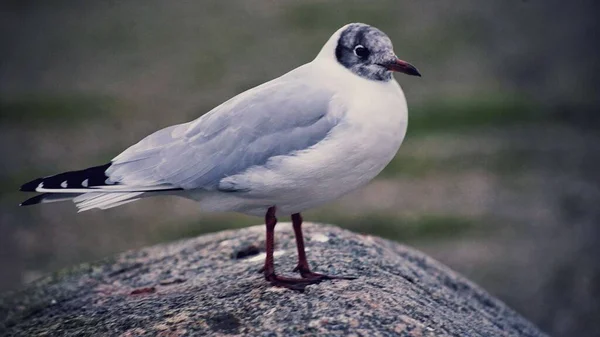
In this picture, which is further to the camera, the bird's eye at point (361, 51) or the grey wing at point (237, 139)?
the bird's eye at point (361, 51)

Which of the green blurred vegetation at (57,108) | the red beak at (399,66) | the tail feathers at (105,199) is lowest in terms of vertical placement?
the tail feathers at (105,199)

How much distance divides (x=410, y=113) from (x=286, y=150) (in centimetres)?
747

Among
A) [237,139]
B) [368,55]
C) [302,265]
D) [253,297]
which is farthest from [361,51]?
[253,297]

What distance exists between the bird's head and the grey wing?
0.24m

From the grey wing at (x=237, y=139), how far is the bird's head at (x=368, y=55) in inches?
9.3

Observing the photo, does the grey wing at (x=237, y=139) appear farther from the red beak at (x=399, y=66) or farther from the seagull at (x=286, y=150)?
the red beak at (x=399, y=66)

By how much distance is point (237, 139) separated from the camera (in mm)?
4582

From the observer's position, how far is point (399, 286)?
14.9 ft

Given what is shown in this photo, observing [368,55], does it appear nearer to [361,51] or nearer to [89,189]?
[361,51]

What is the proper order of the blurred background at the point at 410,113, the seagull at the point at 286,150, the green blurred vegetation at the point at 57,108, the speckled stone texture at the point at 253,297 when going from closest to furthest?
1. the speckled stone texture at the point at 253,297
2. the seagull at the point at 286,150
3. the blurred background at the point at 410,113
4. the green blurred vegetation at the point at 57,108

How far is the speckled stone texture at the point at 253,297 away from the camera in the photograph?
4.05m

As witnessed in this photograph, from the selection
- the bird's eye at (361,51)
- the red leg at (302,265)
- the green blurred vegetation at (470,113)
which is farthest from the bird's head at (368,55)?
the green blurred vegetation at (470,113)

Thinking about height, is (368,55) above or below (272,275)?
above

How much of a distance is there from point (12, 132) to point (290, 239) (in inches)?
287
